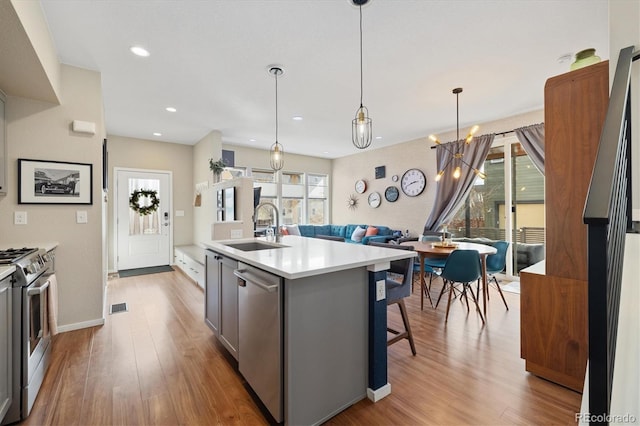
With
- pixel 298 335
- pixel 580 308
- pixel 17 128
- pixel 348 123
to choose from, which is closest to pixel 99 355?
pixel 298 335

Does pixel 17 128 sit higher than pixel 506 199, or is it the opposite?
pixel 17 128

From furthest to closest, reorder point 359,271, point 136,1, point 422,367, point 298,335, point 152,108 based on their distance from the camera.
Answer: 1. point 152,108
2. point 422,367
3. point 136,1
4. point 359,271
5. point 298,335

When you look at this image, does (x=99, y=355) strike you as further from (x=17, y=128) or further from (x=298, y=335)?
(x=17, y=128)

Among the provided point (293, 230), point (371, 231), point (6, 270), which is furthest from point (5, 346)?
point (371, 231)

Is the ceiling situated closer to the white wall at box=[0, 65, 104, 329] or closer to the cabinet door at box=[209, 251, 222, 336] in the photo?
the white wall at box=[0, 65, 104, 329]

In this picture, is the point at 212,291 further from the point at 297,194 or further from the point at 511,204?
the point at 297,194

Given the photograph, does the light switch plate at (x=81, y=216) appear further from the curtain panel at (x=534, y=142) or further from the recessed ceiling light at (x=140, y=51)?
the curtain panel at (x=534, y=142)

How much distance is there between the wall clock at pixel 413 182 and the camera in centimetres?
601

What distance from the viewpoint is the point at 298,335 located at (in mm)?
1556

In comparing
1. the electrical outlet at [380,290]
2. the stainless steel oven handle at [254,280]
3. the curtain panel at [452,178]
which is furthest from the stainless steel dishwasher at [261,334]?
the curtain panel at [452,178]

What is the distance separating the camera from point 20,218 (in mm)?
2756

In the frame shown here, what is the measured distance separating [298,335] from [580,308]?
187 centimetres

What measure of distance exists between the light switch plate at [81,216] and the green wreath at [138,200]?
3.07 m

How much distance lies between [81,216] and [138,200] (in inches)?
123
